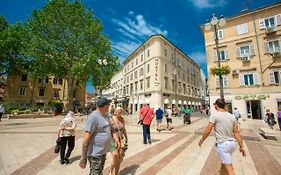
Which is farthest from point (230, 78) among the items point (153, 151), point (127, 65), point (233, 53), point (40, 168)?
point (127, 65)

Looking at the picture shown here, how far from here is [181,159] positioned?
202 inches

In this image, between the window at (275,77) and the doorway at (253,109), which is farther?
the doorway at (253,109)

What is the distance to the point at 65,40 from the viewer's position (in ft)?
76.4

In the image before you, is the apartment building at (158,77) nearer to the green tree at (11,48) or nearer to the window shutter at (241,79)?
the window shutter at (241,79)

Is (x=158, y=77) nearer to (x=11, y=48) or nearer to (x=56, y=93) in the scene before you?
(x=56, y=93)

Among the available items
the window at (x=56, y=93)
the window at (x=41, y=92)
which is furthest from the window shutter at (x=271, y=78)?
the window at (x=41, y=92)

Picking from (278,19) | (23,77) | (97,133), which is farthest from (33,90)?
(278,19)

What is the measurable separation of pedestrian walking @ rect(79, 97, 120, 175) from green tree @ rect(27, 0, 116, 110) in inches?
785

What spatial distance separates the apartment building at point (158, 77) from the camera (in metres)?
31.0

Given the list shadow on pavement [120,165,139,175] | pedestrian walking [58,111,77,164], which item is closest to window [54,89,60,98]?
pedestrian walking [58,111,77,164]

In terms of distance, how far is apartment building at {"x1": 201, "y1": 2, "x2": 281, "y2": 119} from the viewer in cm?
1848

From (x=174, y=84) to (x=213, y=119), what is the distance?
32.7m

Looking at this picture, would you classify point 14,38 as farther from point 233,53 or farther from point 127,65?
point 233,53

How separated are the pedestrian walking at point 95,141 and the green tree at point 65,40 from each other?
1993cm
